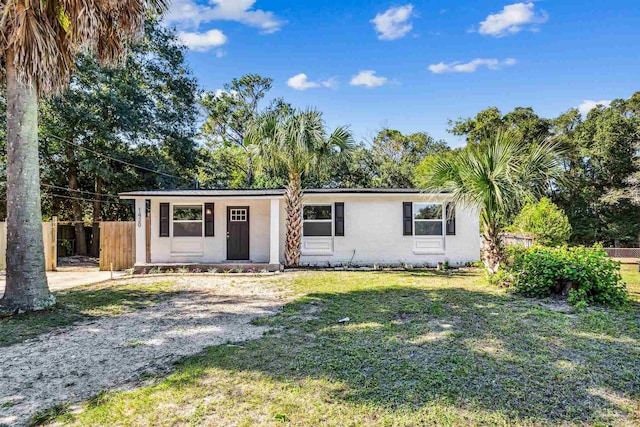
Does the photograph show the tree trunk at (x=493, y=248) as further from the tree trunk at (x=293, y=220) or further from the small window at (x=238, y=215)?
the small window at (x=238, y=215)

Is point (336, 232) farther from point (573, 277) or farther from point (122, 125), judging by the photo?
point (122, 125)

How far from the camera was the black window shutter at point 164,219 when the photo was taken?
13.0 metres

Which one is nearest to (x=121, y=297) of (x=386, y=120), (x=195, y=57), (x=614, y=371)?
(x=614, y=371)

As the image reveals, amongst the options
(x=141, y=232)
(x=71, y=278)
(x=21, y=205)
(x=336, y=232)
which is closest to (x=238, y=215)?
(x=141, y=232)

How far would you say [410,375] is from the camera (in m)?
3.55

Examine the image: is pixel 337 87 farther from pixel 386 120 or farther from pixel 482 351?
pixel 482 351

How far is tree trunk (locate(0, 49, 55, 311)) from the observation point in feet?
20.7

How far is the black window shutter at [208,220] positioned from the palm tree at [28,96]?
6.58 metres

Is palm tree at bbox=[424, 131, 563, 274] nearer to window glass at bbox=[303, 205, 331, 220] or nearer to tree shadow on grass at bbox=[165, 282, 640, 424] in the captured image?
tree shadow on grass at bbox=[165, 282, 640, 424]

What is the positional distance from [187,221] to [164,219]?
80 centimetres

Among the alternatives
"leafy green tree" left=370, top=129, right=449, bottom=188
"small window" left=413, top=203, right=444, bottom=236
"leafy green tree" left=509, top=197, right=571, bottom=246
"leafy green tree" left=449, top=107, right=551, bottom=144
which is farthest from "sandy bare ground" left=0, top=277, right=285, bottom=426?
"leafy green tree" left=370, top=129, right=449, bottom=188

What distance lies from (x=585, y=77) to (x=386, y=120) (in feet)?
50.1

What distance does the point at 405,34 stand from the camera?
15625 millimetres

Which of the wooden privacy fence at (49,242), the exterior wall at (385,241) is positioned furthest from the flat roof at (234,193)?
the wooden privacy fence at (49,242)
